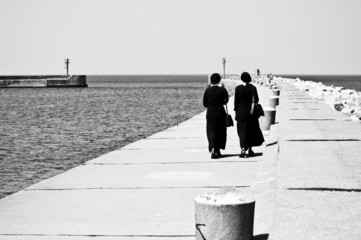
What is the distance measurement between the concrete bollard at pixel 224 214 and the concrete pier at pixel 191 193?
0.28 metres

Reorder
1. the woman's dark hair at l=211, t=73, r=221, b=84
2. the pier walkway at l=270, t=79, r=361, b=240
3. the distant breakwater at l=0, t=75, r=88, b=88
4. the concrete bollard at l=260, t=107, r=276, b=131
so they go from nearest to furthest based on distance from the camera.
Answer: the pier walkway at l=270, t=79, r=361, b=240
the woman's dark hair at l=211, t=73, r=221, b=84
the concrete bollard at l=260, t=107, r=276, b=131
the distant breakwater at l=0, t=75, r=88, b=88

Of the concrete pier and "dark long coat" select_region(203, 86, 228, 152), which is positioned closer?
the concrete pier

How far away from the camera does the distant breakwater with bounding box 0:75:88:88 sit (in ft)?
455

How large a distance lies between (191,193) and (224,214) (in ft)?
12.1

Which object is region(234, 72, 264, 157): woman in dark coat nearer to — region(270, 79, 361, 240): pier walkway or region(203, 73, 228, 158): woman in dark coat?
region(203, 73, 228, 158): woman in dark coat

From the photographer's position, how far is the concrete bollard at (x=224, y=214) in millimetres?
5293

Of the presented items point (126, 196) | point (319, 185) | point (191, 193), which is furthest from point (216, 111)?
point (319, 185)

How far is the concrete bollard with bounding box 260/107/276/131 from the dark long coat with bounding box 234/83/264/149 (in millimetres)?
4838

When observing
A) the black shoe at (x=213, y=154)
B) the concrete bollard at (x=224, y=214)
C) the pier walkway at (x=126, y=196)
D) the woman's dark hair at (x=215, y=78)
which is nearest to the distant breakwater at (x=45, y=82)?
the pier walkway at (x=126, y=196)

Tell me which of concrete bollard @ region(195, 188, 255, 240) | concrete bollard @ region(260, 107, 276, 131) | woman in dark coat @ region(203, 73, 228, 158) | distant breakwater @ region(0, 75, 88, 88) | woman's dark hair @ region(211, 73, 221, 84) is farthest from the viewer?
distant breakwater @ region(0, 75, 88, 88)

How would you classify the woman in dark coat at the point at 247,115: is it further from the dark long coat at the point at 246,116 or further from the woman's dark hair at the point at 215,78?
the woman's dark hair at the point at 215,78

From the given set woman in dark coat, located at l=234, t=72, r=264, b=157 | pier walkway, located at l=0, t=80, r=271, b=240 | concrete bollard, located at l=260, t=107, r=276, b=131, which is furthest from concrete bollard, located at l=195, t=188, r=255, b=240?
concrete bollard, located at l=260, t=107, r=276, b=131

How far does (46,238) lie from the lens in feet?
22.0

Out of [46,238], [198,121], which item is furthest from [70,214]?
[198,121]
